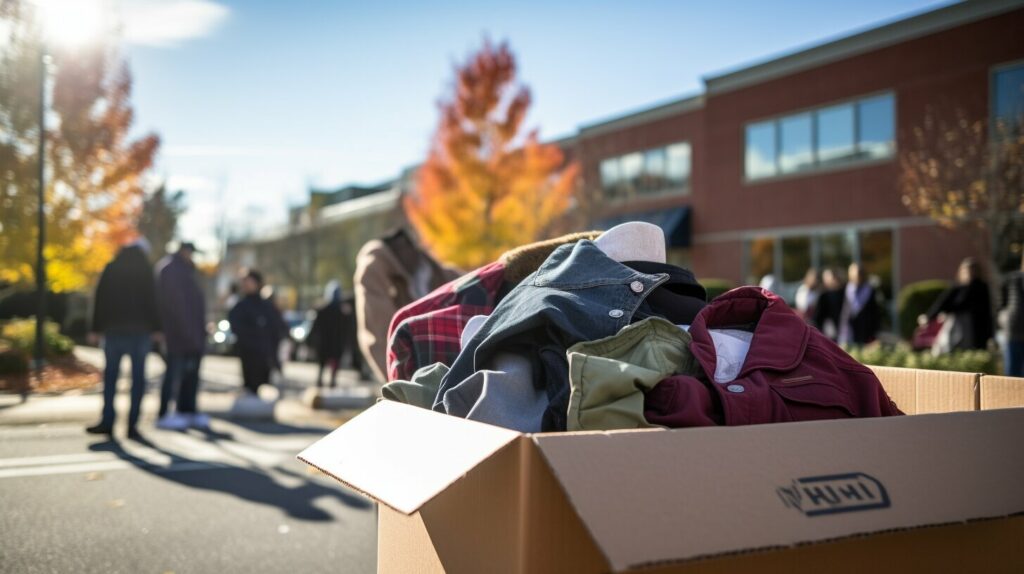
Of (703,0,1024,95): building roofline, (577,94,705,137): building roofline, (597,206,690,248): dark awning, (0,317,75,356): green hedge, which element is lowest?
(0,317,75,356): green hedge

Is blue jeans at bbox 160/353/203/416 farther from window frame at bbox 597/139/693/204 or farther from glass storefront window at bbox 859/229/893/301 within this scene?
window frame at bbox 597/139/693/204

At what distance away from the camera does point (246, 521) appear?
450 centimetres

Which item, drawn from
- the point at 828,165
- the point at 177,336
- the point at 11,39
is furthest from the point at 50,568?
the point at 828,165

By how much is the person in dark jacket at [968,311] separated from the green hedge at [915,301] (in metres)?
6.61

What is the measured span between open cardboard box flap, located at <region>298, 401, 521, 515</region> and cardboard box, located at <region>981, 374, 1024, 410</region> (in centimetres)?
149

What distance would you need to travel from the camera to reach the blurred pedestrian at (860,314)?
1102 centimetres

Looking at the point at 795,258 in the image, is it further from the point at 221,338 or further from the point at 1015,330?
the point at 221,338

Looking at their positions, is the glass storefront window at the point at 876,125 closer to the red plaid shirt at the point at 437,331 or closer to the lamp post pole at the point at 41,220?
the lamp post pole at the point at 41,220

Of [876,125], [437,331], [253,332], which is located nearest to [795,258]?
[876,125]

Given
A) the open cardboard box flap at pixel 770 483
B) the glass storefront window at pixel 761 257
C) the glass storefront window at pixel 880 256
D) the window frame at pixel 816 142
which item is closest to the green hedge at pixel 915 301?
the glass storefront window at pixel 880 256

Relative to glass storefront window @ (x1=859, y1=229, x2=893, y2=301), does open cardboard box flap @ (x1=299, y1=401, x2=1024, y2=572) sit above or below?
below

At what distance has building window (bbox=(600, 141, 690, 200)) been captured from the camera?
2383 cm

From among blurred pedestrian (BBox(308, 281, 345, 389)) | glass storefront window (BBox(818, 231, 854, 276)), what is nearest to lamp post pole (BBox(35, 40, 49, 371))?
blurred pedestrian (BBox(308, 281, 345, 389))

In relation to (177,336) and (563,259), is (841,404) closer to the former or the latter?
(563,259)
